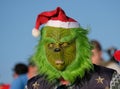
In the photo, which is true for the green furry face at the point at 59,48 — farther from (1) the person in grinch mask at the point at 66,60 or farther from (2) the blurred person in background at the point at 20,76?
(2) the blurred person in background at the point at 20,76

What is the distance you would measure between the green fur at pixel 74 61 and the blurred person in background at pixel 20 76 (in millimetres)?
1967

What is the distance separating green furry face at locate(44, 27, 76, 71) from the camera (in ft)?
23.9

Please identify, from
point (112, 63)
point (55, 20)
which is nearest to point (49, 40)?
point (55, 20)

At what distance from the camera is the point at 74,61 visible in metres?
7.30

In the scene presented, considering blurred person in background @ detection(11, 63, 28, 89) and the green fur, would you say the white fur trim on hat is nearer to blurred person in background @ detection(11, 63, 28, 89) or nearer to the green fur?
the green fur

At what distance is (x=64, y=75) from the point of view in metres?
7.27

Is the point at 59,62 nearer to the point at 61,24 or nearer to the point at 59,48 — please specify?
the point at 59,48

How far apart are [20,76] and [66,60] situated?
2.80 metres

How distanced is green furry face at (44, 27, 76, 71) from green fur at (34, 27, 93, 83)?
28 millimetres

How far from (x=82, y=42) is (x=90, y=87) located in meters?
0.54

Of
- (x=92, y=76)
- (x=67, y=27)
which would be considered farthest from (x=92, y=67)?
(x=67, y=27)

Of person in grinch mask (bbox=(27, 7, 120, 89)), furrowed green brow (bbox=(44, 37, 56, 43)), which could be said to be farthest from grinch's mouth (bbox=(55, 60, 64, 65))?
furrowed green brow (bbox=(44, 37, 56, 43))

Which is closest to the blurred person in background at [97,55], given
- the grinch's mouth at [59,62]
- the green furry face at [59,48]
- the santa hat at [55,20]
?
the santa hat at [55,20]

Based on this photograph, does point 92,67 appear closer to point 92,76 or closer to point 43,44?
point 92,76
